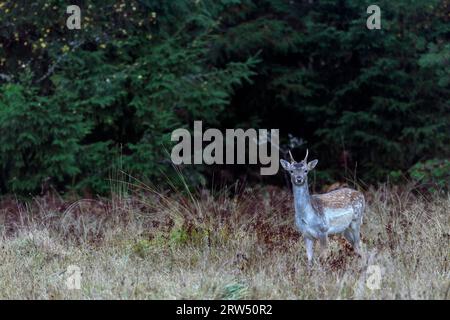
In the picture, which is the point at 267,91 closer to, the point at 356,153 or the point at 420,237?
the point at 356,153

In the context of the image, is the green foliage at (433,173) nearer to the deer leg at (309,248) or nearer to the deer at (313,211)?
the deer at (313,211)

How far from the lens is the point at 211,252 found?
865cm

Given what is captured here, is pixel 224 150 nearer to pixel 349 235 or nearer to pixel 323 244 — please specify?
pixel 349 235

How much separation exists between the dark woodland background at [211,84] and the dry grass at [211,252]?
7.88 feet

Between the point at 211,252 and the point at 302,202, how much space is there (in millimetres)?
1038

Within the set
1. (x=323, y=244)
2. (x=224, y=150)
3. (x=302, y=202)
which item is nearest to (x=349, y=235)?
(x=323, y=244)

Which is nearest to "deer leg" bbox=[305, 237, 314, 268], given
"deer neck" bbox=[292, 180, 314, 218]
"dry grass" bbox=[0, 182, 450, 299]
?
"dry grass" bbox=[0, 182, 450, 299]

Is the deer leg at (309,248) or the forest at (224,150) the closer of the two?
the forest at (224,150)

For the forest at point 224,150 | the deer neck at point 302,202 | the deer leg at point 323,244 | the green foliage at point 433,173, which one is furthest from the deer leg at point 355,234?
the green foliage at point 433,173

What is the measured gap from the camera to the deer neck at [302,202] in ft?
27.6

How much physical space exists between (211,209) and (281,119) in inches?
339

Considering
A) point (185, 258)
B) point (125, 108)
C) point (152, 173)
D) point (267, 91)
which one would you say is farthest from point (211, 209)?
point (267, 91)

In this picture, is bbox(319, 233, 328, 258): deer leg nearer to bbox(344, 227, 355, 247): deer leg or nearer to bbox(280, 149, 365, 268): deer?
bbox(280, 149, 365, 268): deer

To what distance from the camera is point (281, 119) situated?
18.2 meters
